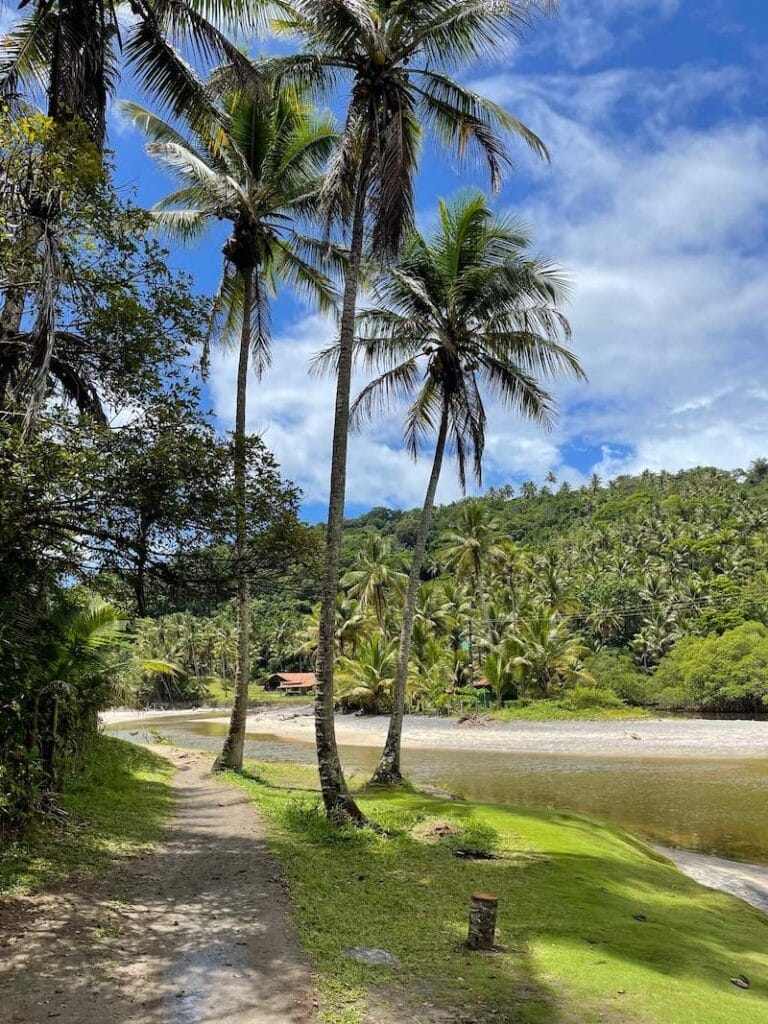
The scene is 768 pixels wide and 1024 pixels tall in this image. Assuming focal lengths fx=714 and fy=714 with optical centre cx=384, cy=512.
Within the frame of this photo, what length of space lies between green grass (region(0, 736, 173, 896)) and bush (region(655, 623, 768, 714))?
36319 millimetres

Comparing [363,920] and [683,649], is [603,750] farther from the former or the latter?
[363,920]

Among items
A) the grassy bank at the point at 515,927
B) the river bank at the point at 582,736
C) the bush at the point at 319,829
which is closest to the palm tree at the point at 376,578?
the river bank at the point at 582,736

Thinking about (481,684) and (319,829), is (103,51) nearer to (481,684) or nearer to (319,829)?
(319,829)

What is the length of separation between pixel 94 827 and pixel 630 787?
17.5 meters

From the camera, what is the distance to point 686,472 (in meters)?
116

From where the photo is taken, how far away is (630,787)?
71.5 ft

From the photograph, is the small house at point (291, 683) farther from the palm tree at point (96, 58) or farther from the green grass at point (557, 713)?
the palm tree at point (96, 58)

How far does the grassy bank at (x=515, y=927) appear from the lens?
4773 millimetres

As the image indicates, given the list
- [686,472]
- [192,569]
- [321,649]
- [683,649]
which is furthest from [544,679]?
[686,472]

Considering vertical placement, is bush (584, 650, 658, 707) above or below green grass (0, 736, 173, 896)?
above

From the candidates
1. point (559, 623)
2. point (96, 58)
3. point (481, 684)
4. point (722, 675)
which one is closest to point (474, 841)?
point (96, 58)

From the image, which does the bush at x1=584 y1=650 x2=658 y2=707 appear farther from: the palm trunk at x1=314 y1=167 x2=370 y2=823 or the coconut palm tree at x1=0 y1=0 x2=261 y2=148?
the coconut palm tree at x1=0 y1=0 x2=261 y2=148

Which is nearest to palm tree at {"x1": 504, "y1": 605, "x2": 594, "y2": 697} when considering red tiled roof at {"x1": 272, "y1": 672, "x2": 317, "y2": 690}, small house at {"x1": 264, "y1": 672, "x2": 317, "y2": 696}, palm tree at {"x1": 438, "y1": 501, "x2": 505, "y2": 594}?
palm tree at {"x1": 438, "y1": 501, "x2": 505, "y2": 594}

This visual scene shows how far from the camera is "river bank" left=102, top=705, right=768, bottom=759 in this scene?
31031 millimetres
